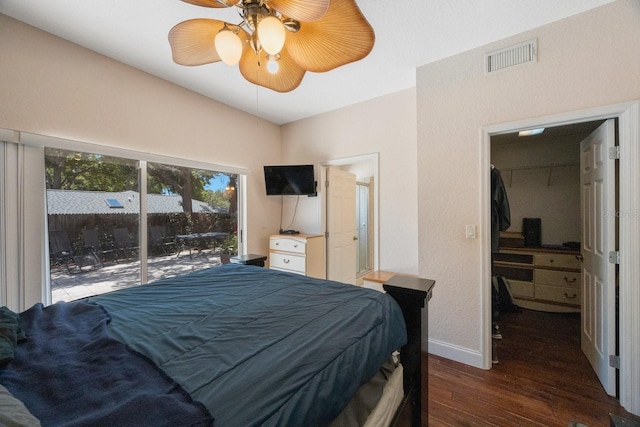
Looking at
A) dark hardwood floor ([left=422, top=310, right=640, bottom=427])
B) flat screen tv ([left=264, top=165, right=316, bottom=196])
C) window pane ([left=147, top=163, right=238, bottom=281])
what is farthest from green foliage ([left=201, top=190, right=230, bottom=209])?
dark hardwood floor ([left=422, top=310, right=640, bottom=427])

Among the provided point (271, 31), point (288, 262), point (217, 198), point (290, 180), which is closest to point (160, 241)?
point (217, 198)

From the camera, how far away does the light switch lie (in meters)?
2.09

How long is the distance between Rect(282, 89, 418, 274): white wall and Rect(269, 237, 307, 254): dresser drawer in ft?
3.27

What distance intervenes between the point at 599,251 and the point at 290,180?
10.2 ft

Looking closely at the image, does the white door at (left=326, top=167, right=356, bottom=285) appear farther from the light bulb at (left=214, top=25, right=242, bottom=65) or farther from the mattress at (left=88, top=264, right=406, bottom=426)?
the light bulb at (left=214, top=25, right=242, bottom=65)

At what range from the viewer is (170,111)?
8.63 feet

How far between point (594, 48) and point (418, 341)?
7.54ft

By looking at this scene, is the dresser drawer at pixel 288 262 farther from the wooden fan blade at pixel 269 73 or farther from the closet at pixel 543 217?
the closet at pixel 543 217

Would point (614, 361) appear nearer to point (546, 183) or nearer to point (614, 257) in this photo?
point (614, 257)

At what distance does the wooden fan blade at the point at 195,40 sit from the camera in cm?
125

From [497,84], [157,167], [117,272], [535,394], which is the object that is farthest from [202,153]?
[535,394]

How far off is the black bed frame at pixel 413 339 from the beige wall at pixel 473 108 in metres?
1.07

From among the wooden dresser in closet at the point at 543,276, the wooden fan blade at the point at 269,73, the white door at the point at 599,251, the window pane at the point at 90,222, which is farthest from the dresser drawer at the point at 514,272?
the window pane at the point at 90,222

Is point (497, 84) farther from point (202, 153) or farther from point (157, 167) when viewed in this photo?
point (157, 167)
